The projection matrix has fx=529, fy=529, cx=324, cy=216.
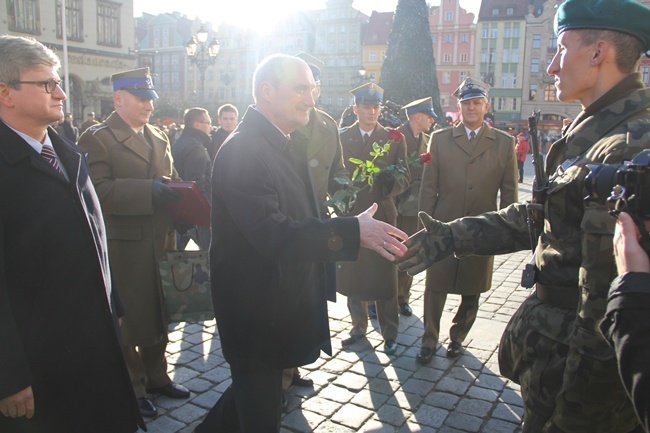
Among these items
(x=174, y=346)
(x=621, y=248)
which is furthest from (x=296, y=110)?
(x=174, y=346)

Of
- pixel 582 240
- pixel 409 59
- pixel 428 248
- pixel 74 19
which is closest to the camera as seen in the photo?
pixel 582 240

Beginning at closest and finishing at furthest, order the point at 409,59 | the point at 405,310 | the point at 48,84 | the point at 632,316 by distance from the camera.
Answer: the point at 632,316 → the point at 48,84 → the point at 405,310 → the point at 409,59

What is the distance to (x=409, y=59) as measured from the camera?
2267 cm

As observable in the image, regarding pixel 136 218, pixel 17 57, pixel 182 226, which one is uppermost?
pixel 17 57

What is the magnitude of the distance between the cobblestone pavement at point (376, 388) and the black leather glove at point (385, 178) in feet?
5.05

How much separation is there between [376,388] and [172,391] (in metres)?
1.56

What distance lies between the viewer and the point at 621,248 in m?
1.50

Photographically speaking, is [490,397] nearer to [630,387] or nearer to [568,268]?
[568,268]

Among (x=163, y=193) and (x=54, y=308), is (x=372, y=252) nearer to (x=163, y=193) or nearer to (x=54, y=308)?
(x=163, y=193)

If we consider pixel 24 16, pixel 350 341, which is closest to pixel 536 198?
pixel 350 341

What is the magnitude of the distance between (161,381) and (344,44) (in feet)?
230

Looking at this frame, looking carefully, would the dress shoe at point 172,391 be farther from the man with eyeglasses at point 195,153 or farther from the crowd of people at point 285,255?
the man with eyeglasses at point 195,153

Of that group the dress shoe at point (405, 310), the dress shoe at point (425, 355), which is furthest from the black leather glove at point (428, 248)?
the dress shoe at point (405, 310)

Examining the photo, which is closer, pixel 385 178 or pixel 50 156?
pixel 50 156
